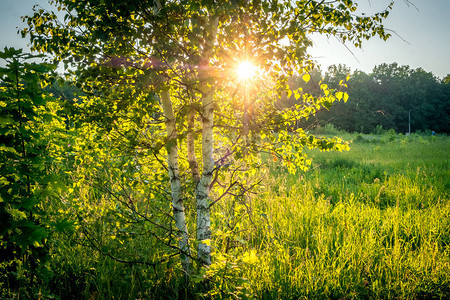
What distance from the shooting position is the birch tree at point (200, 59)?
202cm

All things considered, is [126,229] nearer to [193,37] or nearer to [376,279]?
[193,37]

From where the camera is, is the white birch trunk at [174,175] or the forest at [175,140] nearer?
the forest at [175,140]

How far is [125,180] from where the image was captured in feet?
9.84

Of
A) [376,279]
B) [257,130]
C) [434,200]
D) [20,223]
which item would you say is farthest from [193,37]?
[434,200]

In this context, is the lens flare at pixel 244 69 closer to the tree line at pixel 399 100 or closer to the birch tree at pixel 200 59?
the birch tree at pixel 200 59

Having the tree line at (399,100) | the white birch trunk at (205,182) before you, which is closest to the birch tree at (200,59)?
the white birch trunk at (205,182)

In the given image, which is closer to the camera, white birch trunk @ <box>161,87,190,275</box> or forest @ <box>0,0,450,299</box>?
forest @ <box>0,0,450,299</box>

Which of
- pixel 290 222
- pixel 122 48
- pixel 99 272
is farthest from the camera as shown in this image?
pixel 290 222

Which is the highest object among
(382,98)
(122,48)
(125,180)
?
(382,98)

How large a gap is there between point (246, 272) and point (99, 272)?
1678 millimetres

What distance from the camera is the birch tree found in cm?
202

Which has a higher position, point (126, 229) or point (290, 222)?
point (126, 229)

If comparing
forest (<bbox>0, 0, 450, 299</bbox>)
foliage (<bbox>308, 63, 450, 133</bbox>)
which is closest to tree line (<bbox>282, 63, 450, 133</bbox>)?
foliage (<bbox>308, 63, 450, 133</bbox>)

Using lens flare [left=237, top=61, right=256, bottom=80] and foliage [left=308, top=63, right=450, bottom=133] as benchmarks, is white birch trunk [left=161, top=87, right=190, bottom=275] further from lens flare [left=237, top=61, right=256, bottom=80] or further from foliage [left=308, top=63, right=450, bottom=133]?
foliage [left=308, top=63, right=450, bottom=133]
